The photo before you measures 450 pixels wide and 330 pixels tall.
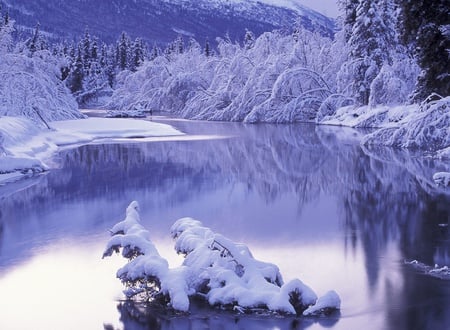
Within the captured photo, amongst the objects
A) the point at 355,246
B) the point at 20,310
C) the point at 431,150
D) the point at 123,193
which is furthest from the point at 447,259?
the point at 431,150

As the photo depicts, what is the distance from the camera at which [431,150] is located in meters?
24.0

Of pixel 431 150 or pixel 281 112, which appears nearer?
pixel 431 150

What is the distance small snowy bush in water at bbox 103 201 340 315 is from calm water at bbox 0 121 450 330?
189 millimetres

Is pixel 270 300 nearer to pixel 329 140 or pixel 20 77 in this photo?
pixel 329 140

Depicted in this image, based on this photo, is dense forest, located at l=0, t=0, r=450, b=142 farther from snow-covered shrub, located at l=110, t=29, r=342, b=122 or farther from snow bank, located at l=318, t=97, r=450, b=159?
snow bank, located at l=318, t=97, r=450, b=159

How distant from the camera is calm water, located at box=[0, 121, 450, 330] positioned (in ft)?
22.5

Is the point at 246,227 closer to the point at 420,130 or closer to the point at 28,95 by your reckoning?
the point at 420,130

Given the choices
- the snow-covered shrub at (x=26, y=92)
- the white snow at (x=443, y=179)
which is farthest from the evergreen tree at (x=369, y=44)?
the white snow at (x=443, y=179)

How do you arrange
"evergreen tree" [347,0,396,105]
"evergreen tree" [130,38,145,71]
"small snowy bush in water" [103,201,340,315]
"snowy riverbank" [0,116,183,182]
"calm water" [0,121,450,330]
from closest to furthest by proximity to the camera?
"small snowy bush in water" [103,201,340,315] < "calm water" [0,121,450,330] < "snowy riverbank" [0,116,183,182] < "evergreen tree" [347,0,396,105] < "evergreen tree" [130,38,145,71]

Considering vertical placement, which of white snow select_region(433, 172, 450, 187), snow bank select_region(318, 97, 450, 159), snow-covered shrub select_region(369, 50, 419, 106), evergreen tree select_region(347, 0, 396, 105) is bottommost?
white snow select_region(433, 172, 450, 187)

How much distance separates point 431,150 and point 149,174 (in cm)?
1111

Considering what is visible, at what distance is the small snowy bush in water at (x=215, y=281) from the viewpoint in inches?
264

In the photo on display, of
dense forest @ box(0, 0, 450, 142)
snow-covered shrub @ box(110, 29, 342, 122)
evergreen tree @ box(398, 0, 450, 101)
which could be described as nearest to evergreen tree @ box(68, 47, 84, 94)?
dense forest @ box(0, 0, 450, 142)

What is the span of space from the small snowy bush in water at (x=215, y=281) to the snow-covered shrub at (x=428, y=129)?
1426 cm
